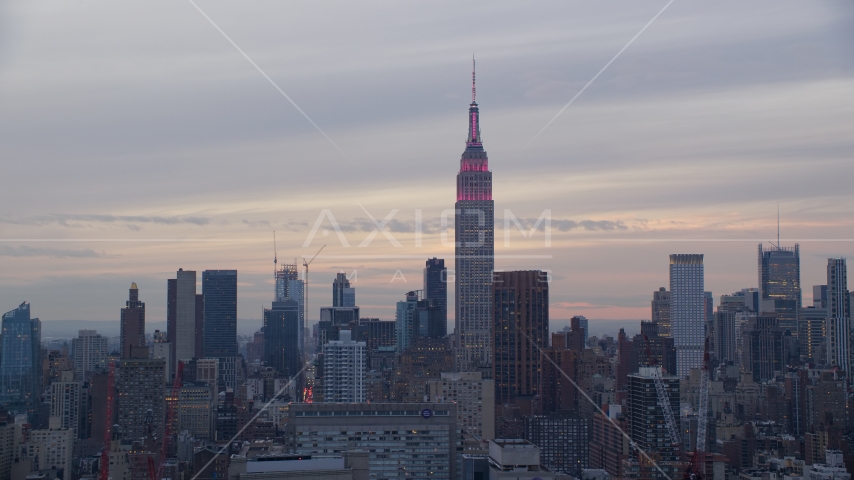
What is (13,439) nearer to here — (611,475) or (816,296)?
(611,475)

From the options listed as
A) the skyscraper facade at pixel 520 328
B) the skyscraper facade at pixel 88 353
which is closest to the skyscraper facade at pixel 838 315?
the skyscraper facade at pixel 520 328

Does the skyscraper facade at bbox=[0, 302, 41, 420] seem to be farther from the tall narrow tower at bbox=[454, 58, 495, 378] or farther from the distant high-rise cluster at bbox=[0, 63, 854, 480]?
the tall narrow tower at bbox=[454, 58, 495, 378]

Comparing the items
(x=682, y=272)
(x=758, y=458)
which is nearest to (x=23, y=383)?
(x=758, y=458)

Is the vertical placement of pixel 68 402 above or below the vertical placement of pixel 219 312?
below

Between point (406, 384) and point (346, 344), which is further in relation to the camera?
point (346, 344)

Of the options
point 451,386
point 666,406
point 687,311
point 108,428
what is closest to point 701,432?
point 666,406

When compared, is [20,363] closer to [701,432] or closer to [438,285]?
[701,432]
